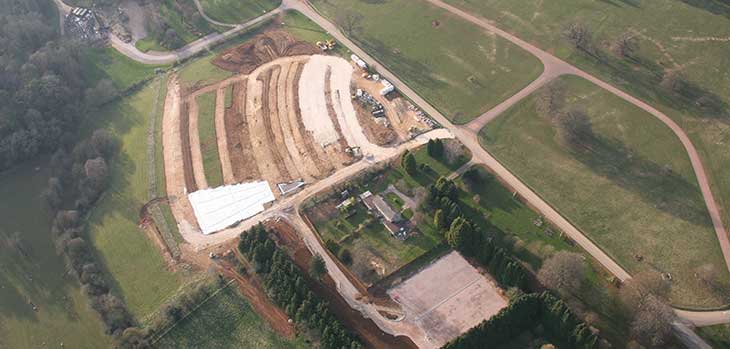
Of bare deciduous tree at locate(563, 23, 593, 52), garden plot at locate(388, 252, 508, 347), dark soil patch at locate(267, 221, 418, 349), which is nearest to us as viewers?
dark soil patch at locate(267, 221, 418, 349)

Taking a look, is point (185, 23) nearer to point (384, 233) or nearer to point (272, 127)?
point (272, 127)

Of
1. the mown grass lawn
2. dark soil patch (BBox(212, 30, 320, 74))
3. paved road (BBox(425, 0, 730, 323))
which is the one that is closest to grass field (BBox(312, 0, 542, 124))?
paved road (BBox(425, 0, 730, 323))

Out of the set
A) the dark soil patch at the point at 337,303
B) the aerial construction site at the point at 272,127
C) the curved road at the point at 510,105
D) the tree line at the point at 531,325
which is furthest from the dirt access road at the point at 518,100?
the dark soil patch at the point at 337,303

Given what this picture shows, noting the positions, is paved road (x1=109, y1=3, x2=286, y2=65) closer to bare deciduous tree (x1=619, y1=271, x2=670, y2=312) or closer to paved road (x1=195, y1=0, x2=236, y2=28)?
paved road (x1=195, y1=0, x2=236, y2=28)

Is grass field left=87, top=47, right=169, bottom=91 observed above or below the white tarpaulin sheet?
above

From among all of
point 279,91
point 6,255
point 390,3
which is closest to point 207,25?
point 279,91

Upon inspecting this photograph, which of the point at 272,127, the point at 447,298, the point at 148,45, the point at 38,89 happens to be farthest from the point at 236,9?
the point at 447,298

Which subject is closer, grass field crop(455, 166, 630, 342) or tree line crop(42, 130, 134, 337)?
grass field crop(455, 166, 630, 342)
